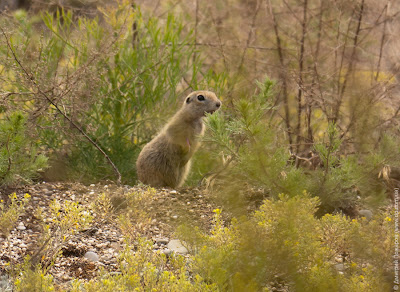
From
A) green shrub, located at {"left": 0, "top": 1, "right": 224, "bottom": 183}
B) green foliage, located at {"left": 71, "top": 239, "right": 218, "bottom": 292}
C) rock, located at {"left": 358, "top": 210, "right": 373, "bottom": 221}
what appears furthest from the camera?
green shrub, located at {"left": 0, "top": 1, "right": 224, "bottom": 183}

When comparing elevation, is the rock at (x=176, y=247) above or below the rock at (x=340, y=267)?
below

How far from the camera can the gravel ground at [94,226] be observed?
3256 mm

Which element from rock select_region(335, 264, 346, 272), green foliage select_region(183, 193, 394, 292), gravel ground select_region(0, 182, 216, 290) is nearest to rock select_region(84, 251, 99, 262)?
gravel ground select_region(0, 182, 216, 290)

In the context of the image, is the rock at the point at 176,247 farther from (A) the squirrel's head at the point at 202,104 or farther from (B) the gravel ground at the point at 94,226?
(A) the squirrel's head at the point at 202,104

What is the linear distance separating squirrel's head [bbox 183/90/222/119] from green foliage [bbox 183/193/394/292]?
2.10 m

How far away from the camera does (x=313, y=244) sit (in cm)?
284

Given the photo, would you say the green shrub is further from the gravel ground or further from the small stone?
the small stone

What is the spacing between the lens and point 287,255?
109 inches

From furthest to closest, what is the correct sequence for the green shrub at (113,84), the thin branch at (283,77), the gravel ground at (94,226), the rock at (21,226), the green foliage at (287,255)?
the green shrub at (113,84), the thin branch at (283,77), the rock at (21,226), the gravel ground at (94,226), the green foliage at (287,255)

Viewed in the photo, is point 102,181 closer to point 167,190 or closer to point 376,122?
point 167,190

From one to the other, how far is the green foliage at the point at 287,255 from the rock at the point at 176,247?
401mm

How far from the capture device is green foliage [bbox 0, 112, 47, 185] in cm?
365

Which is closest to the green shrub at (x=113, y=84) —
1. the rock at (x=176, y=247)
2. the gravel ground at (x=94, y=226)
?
the gravel ground at (x=94, y=226)

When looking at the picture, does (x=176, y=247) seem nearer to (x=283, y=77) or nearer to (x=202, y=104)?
(x=202, y=104)
